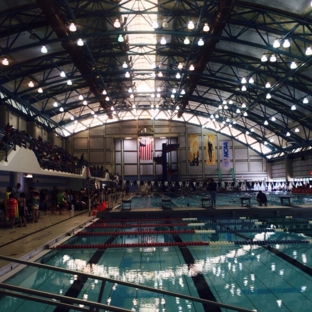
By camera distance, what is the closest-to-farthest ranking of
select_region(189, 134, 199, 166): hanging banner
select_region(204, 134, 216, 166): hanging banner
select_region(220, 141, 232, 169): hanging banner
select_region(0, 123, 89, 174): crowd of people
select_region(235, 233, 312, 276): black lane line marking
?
1. select_region(235, 233, 312, 276): black lane line marking
2. select_region(0, 123, 89, 174): crowd of people
3. select_region(220, 141, 232, 169): hanging banner
4. select_region(189, 134, 199, 166): hanging banner
5. select_region(204, 134, 216, 166): hanging banner

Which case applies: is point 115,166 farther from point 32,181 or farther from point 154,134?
point 32,181

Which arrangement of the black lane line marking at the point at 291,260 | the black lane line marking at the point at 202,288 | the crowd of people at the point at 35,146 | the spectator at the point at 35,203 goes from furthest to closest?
1. the spectator at the point at 35,203
2. the crowd of people at the point at 35,146
3. the black lane line marking at the point at 291,260
4. the black lane line marking at the point at 202,288

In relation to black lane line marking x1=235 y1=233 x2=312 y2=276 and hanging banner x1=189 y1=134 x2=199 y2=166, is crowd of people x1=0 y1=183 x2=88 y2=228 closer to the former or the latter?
black lane line marking x1=235 y1=233 x2=312 y2=276

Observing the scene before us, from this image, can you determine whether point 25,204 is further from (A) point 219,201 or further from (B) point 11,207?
(A) point 219,201

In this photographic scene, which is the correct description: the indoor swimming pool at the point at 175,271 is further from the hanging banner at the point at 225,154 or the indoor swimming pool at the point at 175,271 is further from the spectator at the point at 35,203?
the hanging banner at the point at 225,154

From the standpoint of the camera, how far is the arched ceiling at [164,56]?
16391mm

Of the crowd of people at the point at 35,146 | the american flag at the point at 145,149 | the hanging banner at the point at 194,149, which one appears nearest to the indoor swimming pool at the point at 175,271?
the crowd of people at the point at 35,146

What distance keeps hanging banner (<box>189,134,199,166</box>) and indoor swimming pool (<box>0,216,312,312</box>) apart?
1180 inches

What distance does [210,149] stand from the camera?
142 feet

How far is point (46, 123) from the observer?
36.0m

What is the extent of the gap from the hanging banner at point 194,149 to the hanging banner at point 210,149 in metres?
1.41

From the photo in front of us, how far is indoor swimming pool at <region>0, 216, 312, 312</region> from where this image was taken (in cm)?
486

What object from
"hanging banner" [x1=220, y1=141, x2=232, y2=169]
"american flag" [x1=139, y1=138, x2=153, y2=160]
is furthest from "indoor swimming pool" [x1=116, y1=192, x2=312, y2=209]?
"hanging banner" [x1=220, y1=141, x2=232, y2=169]

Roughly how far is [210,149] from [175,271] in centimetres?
3730
